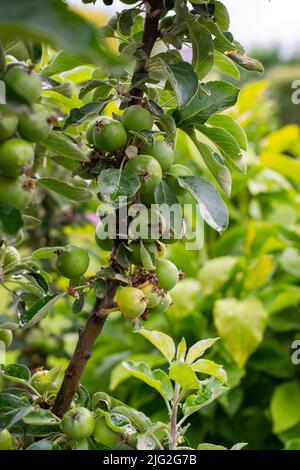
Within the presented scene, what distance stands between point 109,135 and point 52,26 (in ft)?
0.93

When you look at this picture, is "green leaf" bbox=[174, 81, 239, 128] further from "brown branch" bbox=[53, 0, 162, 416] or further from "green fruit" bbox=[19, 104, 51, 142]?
"green fruit" bbox=[19, 104, 51, 142]

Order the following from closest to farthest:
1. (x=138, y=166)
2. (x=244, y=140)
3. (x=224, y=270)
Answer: (x=138, y=166) < (x=244, y=140) < (x=224, y=270)

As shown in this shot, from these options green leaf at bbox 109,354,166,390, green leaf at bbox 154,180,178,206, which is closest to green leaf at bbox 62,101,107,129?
green leaf at bbox 154,180,178,206

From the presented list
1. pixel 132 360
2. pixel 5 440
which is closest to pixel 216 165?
pixel 5 440

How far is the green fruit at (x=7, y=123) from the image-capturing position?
1.60 ft

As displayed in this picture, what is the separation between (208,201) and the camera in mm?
654

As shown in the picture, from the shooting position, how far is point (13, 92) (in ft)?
1.55

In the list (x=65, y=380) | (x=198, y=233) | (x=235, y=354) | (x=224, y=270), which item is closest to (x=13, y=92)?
(x=65, y=380)

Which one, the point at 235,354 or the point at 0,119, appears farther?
the point at 235,354

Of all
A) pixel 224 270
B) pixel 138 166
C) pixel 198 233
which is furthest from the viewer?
pixel 224 270

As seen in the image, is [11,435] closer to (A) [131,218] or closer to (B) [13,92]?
(A) [131,218]

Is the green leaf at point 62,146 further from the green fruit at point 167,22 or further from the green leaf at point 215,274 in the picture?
the green leaf at point 215,274
